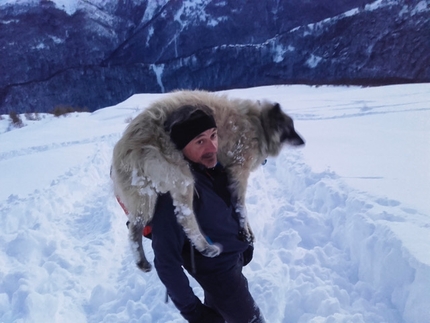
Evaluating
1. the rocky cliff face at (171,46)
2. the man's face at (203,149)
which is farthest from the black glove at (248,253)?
the rocky cliff face at (171,46)

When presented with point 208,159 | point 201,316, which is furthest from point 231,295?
point 208,159

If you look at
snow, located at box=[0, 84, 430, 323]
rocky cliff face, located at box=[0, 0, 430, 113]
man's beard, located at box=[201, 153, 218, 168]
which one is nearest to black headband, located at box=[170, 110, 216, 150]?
man's beard, located at box=[201, 153, 218, 168]

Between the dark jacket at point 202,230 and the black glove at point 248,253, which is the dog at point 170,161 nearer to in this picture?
the dark jacket at point 202,230

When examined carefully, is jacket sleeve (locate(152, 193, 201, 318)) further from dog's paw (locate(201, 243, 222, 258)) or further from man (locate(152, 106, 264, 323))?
dog's paw (locate(201, 243, 222, 258))

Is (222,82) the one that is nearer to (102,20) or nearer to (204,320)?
(102,20)

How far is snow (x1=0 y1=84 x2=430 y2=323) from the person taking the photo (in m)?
2.48

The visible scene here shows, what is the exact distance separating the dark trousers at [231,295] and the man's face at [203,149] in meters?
0.57

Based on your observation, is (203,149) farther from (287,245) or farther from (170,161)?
(287,245)

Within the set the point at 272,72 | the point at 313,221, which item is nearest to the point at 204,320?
the point at 313,221

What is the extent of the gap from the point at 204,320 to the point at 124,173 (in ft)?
2.66

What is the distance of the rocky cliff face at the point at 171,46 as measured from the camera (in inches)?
2125

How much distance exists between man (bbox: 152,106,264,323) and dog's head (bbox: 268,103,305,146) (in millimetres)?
495

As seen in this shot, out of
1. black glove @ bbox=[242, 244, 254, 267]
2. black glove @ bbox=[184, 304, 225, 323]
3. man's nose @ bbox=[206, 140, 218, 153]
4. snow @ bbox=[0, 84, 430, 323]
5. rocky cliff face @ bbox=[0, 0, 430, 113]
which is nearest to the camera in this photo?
man's nose @ bbox=[206, 140, 218, 153]

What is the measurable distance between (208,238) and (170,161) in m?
0.42
